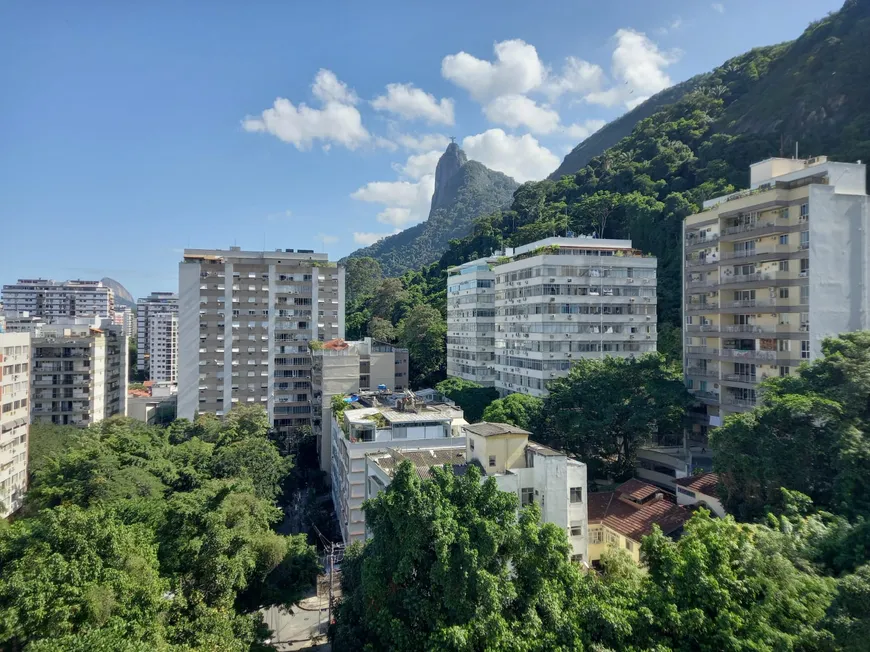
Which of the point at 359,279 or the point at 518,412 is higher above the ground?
the point at 359,279

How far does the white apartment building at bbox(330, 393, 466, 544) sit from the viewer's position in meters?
27.3

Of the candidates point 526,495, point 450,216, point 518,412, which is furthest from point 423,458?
point 450,216

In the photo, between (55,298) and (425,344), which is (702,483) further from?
(55,298)

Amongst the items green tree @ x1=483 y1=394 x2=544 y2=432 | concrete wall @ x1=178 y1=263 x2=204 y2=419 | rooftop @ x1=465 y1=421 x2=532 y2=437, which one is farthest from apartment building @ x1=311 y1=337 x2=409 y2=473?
rooftop @ x1=465 y1=421 x2=532 y2=437

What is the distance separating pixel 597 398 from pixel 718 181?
3236 cm

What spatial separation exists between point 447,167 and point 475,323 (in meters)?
140

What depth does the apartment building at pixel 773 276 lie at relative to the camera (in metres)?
28.2

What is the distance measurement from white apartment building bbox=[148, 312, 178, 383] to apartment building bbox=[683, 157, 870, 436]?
93.2 m

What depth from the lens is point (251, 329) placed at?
55031mm

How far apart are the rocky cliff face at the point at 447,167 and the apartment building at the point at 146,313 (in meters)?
85.4

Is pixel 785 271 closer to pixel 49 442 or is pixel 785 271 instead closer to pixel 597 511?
pixel 597 511

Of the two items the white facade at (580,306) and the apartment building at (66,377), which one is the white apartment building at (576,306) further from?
the apartment building at (66,377)

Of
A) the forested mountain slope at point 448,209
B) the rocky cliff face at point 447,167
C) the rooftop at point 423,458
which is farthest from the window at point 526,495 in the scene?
the rocky cliff face at point 447,167

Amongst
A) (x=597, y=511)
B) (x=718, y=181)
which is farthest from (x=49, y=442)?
(x=718, y=181)
